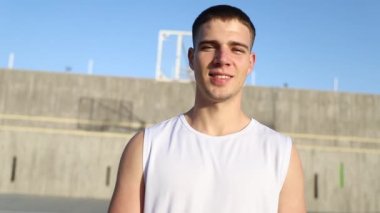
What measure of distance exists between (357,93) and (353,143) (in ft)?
11.2

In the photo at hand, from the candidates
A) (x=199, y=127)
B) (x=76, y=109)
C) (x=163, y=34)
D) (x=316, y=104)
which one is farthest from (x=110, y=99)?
(x=199, y=127)

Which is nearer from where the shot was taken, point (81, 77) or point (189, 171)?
point (189, 171)

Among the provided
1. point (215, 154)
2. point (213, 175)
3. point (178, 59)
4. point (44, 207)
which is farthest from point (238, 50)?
point (178, 59)

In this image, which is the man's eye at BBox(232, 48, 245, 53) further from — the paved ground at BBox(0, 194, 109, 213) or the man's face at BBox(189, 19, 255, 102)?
the paved ground at BBox(0, 194, 109, 213)

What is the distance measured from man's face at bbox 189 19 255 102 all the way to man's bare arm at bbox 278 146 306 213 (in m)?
0.51

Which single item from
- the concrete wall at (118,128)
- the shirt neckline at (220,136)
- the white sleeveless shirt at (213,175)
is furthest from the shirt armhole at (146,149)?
the concrete wall at (118,128)

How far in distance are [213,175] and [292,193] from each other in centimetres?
43

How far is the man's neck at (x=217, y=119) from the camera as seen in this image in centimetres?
194

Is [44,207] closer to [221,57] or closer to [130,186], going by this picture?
[130,186]

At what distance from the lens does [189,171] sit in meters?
1.78

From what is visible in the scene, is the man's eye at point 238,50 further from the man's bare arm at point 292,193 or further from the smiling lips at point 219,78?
the man's bare arm at point 292,193

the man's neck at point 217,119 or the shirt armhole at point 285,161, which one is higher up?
the man's neck at point 217,119

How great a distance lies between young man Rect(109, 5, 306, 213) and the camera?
1.76 m

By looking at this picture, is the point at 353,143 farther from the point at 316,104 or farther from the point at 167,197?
the point at 167,197
